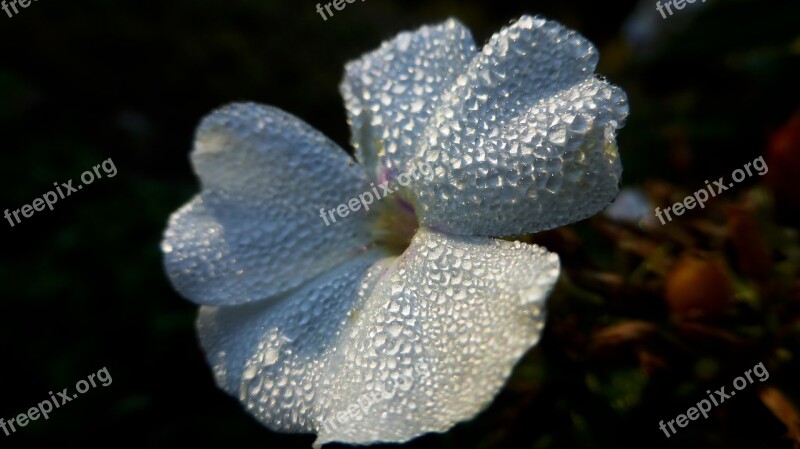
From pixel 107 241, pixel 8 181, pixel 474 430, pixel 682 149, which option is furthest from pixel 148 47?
pixel 474 430

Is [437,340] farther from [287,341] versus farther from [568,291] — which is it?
[568,291]

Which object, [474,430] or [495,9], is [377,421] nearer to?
[474,430]

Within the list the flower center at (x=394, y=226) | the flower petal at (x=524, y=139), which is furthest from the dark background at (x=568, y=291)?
the flower center at (x=394, y=226)

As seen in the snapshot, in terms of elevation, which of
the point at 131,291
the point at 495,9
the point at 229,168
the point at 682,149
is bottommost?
the point at 495,9

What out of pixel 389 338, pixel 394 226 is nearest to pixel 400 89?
pixel 394 226

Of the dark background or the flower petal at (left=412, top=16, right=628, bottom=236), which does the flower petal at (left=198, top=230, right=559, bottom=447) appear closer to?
the flower petal at (left=412, top=16, right=628, bottom=236)

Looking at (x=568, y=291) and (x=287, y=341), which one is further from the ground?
(x=287, y=341)

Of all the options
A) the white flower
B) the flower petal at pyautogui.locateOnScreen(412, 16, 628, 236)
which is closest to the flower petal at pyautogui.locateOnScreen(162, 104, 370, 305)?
the white flower
